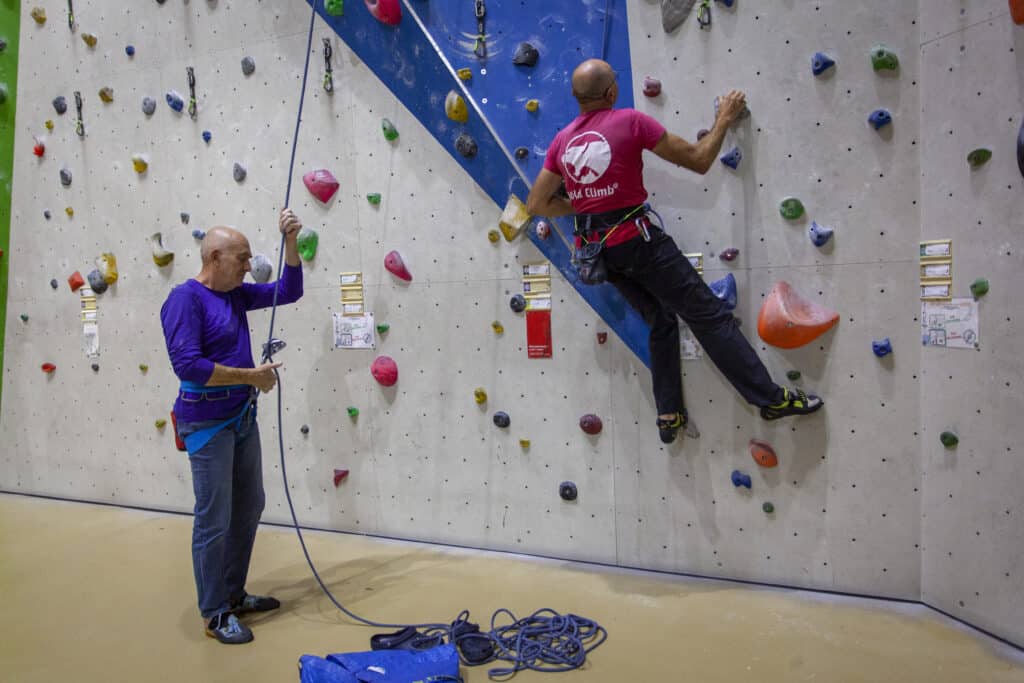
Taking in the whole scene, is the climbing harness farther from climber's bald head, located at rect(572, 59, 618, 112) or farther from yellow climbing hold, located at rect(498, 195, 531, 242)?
yellow climbing hold, located at rect(498, 195, 531, 242)

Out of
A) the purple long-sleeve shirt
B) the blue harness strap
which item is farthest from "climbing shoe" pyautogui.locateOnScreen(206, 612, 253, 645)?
the purple long-sleeve shirt

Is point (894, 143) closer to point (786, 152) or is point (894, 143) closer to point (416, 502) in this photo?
point (786, 152)

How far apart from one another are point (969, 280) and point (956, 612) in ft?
3.26

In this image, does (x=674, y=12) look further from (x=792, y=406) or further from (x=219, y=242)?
(x=219, y=242)

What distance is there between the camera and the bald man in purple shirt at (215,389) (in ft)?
7.15

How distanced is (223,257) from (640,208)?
1.36 metres

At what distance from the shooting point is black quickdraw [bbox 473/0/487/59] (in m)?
2.68

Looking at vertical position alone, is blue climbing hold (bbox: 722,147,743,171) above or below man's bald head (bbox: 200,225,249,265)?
above

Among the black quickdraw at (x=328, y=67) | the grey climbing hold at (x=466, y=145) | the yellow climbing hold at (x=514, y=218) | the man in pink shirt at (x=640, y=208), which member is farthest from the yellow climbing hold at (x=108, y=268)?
the man in pink shirt at (x=640, y=208)

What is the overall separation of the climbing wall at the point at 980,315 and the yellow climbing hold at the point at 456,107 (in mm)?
1537

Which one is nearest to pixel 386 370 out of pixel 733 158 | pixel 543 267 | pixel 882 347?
pixel 543 267

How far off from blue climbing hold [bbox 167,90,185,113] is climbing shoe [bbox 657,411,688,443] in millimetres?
2645

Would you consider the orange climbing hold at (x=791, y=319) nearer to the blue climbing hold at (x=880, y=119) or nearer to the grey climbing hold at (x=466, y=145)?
the blue climbing hold at (x=880, y=119)

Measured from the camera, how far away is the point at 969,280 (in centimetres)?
204
